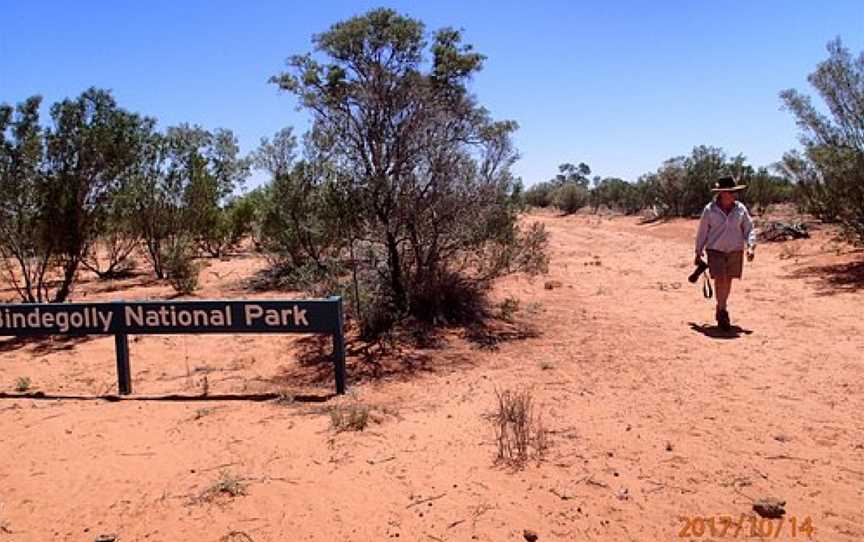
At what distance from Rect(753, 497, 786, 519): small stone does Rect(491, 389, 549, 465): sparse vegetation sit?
1.37 meters

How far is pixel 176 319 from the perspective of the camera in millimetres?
6555

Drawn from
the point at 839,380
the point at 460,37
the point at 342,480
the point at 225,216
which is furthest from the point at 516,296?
the point at 225,216

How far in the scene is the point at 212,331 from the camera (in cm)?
648

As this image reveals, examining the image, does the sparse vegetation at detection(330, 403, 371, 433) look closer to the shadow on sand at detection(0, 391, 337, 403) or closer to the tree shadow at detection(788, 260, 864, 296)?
the shadow on sand at detection(0, 391, 337, 403)

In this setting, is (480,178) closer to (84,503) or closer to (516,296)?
(516,296)

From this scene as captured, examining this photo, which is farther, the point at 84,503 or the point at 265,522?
the point at 84,503

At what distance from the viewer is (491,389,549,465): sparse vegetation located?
450 cm

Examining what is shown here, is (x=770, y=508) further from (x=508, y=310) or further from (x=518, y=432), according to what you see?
(x=508, y=310)

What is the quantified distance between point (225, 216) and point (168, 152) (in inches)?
216

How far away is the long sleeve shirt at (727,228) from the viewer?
8062mm

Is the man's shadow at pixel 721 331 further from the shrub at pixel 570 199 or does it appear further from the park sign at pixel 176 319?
the shrub at pixel 570 199
